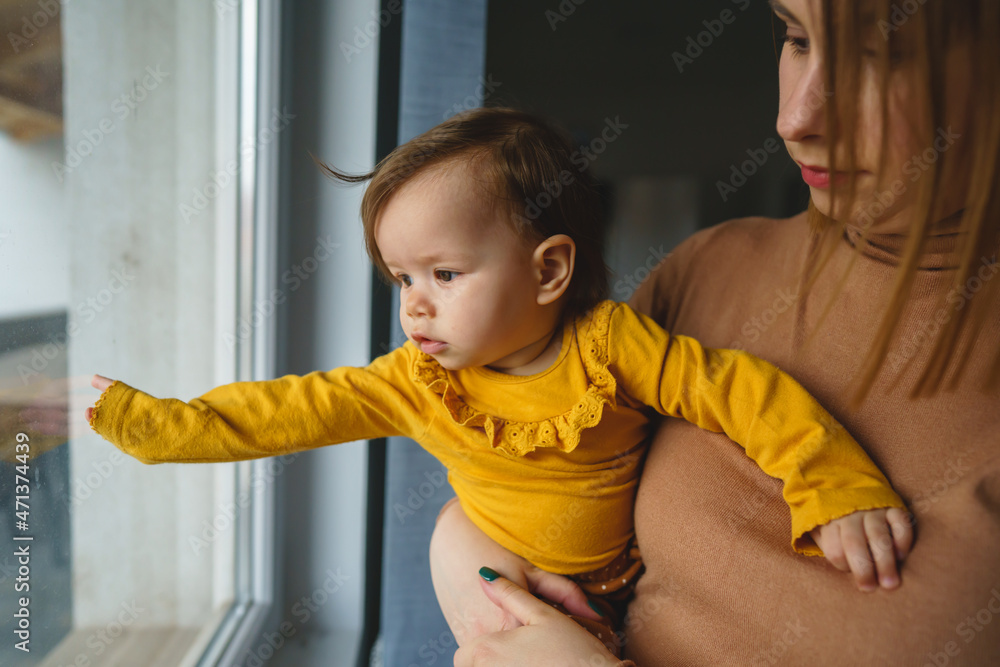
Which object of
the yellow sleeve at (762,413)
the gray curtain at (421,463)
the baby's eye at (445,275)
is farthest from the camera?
the gray curtain at (421,463)

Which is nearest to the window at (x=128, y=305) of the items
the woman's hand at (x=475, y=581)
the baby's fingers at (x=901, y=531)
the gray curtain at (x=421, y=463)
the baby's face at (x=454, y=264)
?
the gray curtain at (x=421, y=463)

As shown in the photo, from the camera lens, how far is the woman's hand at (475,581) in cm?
89

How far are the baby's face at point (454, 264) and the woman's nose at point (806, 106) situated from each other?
0.35m

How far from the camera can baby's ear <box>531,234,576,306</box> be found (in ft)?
2.74

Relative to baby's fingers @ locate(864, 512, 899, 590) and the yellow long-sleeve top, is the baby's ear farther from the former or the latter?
baby's fingers @ locate(864, 512, 899, 590)

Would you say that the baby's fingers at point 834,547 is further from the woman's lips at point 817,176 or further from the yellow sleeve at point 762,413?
the woman's lips at point 817,176

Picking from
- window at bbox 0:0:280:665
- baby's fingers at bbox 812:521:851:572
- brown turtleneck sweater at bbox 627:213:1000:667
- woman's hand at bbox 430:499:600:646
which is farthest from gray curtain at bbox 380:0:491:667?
baby's fingers at bbox 812:521:851:572

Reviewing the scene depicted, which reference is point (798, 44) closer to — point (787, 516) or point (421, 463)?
point (787, 516)

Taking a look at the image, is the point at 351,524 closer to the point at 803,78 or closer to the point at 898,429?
the point at 898,429

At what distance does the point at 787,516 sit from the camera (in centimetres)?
75

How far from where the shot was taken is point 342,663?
1.45m

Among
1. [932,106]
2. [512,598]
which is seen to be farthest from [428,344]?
[932,106]

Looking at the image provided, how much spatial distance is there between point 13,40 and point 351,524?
119cm

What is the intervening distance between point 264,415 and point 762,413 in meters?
0.64
